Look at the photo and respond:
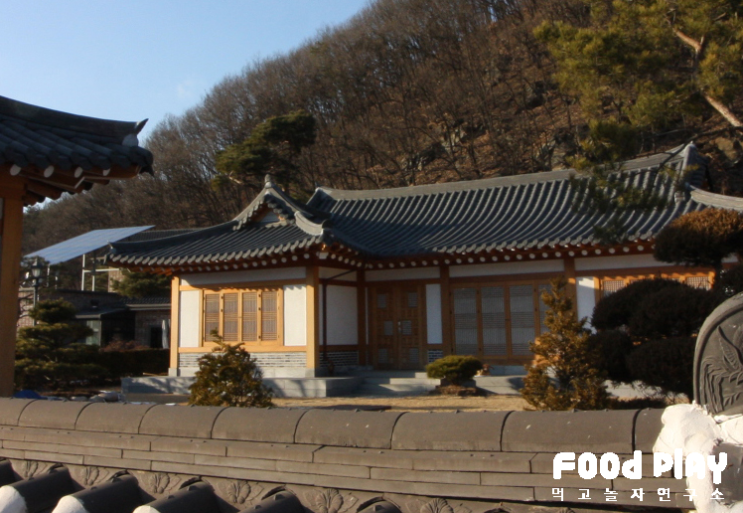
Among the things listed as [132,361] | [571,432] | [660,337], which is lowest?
[132,361]

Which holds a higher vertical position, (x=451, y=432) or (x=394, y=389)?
(x=451, y=432)

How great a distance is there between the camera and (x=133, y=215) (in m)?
46.1

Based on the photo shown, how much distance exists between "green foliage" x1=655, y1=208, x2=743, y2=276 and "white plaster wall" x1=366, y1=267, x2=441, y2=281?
748cm

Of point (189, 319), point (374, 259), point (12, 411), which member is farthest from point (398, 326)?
point (12, 411)

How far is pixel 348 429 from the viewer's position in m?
2.77

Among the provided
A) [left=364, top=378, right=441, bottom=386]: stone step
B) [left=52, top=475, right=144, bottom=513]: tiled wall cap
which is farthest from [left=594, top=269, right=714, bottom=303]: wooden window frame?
[left=52, top=475, right=144, bottom=513]: tiled wall cap

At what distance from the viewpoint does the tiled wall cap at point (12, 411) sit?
143 inches

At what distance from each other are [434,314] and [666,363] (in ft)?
28.0

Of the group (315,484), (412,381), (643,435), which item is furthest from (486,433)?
(412,381)

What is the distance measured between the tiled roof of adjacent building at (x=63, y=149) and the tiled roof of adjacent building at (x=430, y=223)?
347 inches

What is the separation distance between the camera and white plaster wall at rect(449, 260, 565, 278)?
15.0 m

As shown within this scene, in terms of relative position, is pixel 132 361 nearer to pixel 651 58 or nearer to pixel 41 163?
pixel 651 58

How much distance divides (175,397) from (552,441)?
13.3 meters

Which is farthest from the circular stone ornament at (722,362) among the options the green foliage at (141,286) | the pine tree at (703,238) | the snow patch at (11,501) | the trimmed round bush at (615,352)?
the green foliage at (141,286)
